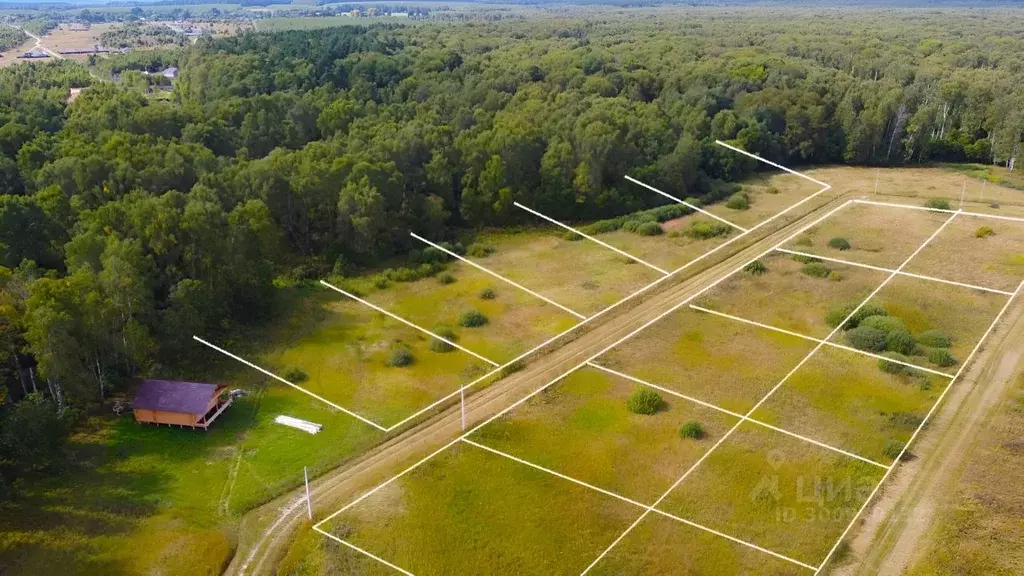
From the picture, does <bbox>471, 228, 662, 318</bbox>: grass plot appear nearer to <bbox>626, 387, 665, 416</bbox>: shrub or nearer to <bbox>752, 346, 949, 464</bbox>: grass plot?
<bbox>626, 387, 665, 416</bbox>: shrub

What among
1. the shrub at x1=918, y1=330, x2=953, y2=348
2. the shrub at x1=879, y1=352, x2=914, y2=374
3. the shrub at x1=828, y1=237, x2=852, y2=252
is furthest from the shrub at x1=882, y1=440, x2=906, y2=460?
Result: the shrub at x1=828, y1=237, x2=852, y2=252

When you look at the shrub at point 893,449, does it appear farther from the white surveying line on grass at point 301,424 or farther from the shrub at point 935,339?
the white surveying line on grass at point 301,424

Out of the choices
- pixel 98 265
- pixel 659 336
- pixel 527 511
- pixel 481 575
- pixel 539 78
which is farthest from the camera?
pixel 539 78

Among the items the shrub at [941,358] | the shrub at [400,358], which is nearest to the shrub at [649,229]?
the shrub at [941,358]

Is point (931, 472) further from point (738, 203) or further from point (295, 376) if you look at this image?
point (738, 203)

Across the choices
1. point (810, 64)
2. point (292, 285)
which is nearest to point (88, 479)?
point (292, 285)

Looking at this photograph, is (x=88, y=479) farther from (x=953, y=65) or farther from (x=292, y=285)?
(x=953, y=65)
